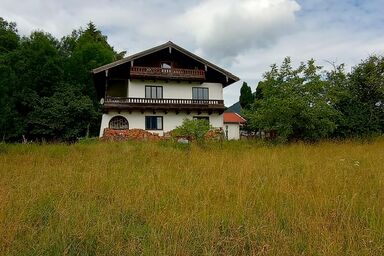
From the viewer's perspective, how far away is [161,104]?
27.4m

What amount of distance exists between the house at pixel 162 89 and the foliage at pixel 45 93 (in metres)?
5.01

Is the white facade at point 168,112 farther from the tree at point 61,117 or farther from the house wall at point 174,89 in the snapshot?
the tree at point 61,117

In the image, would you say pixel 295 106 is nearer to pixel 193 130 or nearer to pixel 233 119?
pixel 193 130

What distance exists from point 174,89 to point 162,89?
1.02 m

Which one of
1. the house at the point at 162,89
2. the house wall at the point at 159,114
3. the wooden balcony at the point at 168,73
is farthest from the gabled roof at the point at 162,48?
the house wall at the point at 159,114

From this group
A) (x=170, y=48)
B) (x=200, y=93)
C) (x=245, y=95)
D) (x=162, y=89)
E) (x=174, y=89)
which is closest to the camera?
(x=170, y=48)

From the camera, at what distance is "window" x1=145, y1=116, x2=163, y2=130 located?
91.8 feet

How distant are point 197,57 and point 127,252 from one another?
25748 mm

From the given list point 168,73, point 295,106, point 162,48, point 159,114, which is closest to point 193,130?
point 295,106

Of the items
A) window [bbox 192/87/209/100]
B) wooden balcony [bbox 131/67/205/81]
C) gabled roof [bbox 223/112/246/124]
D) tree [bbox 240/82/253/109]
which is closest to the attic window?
wooden balcony [bbox 131/67/205/81]

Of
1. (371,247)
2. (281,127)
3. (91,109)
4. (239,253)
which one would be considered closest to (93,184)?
(239,253)

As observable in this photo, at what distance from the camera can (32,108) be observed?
3247 cm

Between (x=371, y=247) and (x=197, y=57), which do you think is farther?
(x=197, y=57)

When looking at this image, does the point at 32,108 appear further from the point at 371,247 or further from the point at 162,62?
the point at 371,247
